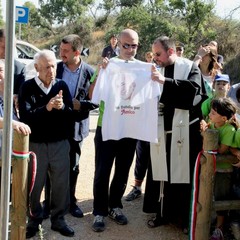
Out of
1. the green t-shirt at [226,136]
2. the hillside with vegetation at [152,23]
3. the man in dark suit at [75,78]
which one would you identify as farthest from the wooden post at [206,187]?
the hillside with vegetation at [152,23]

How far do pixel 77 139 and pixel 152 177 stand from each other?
0.89m

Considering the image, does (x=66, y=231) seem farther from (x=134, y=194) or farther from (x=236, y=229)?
(x=236, y=229)

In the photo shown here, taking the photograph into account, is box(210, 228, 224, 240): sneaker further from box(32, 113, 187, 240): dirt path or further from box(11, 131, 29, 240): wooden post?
box(11, 131, 29, 240): wooden post

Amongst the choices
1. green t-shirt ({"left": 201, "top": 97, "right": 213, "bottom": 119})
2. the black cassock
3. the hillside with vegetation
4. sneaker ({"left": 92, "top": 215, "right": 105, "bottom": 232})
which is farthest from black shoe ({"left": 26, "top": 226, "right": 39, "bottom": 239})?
the hillside with vegetation

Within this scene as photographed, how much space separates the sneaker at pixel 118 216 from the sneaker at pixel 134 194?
0.69m

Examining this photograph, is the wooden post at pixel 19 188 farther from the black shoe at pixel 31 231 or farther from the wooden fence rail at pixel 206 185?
the wooden fence rail at pixel 206 185

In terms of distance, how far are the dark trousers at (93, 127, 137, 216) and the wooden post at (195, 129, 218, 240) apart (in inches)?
41.7

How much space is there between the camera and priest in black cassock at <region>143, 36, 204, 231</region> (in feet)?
13.2

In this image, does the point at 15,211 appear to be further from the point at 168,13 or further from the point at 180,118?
the point at 168,13

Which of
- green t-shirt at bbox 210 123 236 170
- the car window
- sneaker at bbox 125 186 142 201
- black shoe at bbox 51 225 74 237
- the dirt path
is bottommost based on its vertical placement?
the dirt path

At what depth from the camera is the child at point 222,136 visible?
3.58 meters

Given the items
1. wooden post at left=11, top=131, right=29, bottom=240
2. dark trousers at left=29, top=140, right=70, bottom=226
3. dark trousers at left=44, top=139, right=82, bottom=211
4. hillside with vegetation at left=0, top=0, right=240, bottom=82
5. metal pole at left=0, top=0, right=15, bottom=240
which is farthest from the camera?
hillside with vegetation at left=0, top=0, right=240, bottom=82

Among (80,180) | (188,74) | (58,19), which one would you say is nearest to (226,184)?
(188,74)

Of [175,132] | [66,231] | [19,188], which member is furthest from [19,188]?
[175,132]
